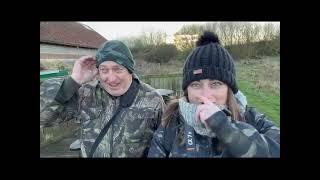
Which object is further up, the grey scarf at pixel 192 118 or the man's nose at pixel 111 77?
the man's nose at pixel 111 77

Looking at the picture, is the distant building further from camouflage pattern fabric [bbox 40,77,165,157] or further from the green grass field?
the green grass field

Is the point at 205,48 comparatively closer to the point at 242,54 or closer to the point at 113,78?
the point at 242,54

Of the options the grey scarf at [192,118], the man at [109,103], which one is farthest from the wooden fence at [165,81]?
the grey scarf at [192,118]

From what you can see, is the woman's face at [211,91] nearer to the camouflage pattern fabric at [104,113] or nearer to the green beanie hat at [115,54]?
the camouflage pattern fabric at [104,113]

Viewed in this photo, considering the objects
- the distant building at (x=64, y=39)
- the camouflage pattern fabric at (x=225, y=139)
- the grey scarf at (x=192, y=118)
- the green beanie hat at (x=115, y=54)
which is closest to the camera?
the camouflage pattern fabric at (x=225, y=139)

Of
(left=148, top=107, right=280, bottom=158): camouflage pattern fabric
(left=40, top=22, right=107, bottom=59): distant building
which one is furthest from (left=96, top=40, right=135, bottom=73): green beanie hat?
(left=148, top=107, right=280, bottom=158): camouflage pattern fabric

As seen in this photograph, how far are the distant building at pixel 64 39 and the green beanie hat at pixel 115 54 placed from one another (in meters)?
0.14

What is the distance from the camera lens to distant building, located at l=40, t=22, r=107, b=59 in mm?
3158

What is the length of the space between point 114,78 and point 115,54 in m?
0.16

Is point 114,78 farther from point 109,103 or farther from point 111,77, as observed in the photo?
point 109,103

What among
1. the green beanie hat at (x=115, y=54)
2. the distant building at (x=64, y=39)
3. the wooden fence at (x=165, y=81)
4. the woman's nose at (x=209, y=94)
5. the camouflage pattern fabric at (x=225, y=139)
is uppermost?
the distant building at (x=64, y=39)

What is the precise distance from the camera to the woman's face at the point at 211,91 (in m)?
2.89

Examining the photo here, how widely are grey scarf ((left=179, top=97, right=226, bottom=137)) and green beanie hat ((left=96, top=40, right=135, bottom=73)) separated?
1.44 feet
